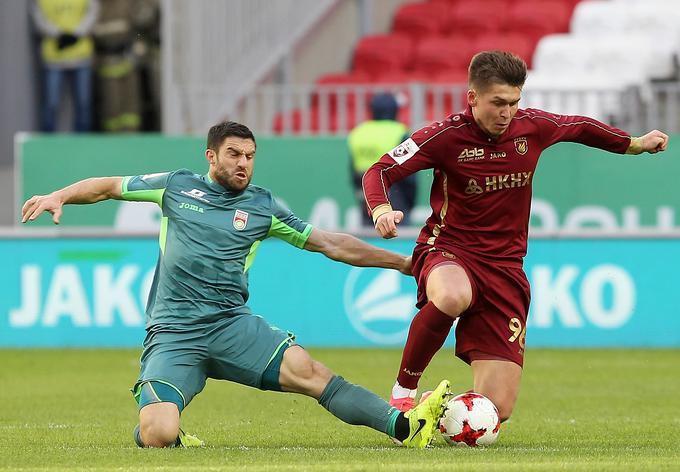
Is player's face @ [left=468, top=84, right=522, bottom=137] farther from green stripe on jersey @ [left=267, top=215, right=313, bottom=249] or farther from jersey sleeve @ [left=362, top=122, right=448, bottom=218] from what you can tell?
green stripe on jersey @ [left=267, top=215, right=313, bottom=249]

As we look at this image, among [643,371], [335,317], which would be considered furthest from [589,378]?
[335,317]

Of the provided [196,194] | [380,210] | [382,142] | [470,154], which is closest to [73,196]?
[196,194]

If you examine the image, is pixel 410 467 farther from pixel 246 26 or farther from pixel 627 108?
pixel 246 26

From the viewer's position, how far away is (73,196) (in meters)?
7.44

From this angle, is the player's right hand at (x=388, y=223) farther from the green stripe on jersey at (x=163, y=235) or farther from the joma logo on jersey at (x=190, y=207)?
the green stripe on jersey at (x=163, y=235)

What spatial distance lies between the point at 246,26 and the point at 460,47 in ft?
8.66

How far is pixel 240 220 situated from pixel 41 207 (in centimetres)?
101

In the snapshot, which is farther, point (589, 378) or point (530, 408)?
point (589, 378)

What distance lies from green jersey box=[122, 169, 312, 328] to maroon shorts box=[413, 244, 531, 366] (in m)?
0.64

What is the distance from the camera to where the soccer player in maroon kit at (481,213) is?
7.41 metres

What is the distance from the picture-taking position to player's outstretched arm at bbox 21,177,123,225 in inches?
283

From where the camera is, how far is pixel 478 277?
7.66 m

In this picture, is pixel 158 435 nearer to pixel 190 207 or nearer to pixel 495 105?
pixel 190 207

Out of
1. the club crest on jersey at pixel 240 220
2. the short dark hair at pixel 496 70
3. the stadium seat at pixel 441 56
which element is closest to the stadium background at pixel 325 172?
the stadium seat at pixel 441 56
